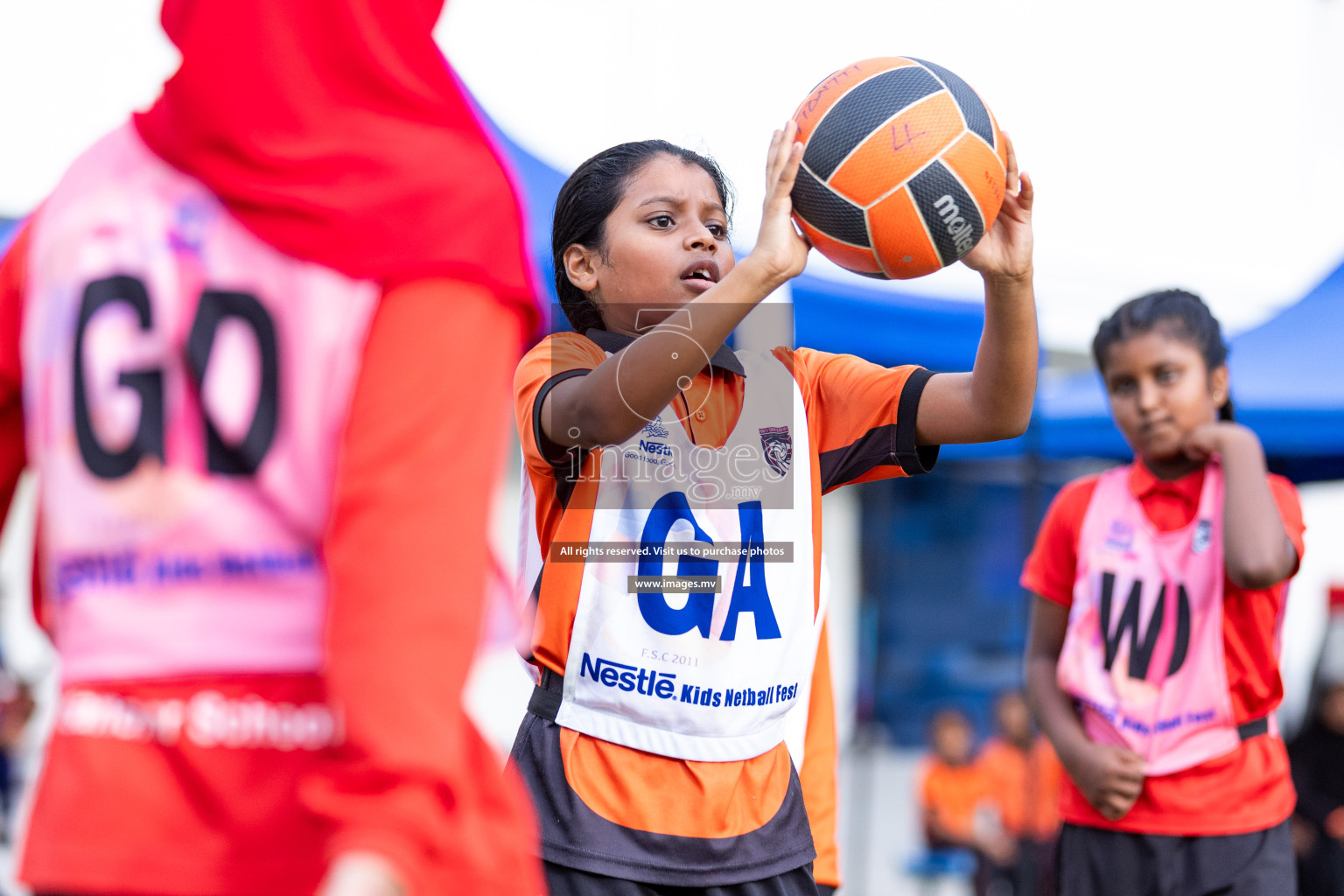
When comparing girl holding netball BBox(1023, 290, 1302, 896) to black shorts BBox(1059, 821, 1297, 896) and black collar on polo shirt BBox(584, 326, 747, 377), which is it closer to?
black shorts BBox(1059, 821, 1297, 896)

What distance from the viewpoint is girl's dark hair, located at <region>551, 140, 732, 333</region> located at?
2.45m

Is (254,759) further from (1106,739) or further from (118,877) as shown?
(1106,739)

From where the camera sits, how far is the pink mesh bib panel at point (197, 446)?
3.34 feet

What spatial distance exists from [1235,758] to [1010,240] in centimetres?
157

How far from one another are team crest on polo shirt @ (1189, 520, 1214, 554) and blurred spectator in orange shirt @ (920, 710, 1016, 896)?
4246 millimetres

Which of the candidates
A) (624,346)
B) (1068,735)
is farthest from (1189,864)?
(624,346)

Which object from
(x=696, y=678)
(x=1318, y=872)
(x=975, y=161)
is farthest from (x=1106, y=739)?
(x=1318, y=872)

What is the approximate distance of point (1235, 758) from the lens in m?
2.90

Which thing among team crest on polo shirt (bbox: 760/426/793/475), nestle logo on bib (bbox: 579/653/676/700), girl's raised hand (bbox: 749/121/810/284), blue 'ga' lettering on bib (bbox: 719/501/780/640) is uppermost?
girl's raised hand (bbox: 749/121/810/284)

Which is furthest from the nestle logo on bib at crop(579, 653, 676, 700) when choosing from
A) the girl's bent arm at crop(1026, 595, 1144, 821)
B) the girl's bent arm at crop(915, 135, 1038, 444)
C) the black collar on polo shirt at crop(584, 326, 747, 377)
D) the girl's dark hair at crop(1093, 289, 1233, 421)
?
the girl's dark hair at crop(1093, 289, 1233, 421)

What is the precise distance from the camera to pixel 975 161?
6.89ft

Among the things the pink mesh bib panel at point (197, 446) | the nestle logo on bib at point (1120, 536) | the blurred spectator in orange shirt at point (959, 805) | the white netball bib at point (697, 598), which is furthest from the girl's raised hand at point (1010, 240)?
the blurred spectator in orange shirt at point (959, 805)

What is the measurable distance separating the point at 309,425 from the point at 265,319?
0.10 m

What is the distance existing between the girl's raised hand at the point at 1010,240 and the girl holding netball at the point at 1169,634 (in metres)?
1.20
